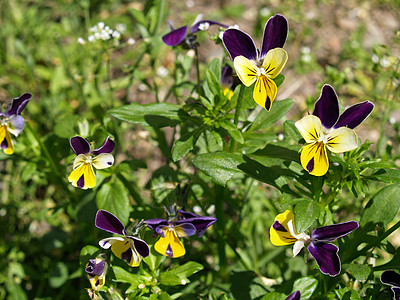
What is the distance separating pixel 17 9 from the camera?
379 cm

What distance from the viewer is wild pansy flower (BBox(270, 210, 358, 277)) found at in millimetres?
1419

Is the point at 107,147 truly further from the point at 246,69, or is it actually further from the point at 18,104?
the point at 246,69

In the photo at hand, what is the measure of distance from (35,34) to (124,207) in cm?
245

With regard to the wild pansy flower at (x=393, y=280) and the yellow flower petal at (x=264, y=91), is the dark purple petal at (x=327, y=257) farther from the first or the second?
the yellow flower petal at (x=264, y=91)

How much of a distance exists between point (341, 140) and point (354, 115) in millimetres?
120

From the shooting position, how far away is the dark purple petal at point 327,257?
141 cm

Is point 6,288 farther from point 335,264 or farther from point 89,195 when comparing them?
point 335,264

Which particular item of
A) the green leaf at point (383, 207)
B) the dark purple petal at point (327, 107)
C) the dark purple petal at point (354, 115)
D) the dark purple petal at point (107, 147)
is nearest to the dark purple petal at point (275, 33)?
the dark purple petal at point (327, 107)

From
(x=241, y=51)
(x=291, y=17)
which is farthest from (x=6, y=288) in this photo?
(x=291, y=17)

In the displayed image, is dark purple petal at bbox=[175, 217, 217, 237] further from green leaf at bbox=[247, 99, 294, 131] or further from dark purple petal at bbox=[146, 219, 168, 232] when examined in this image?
green leaf at bbox=[247, 99, 294, 131]

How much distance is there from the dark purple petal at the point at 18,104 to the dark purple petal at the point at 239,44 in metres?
0.82

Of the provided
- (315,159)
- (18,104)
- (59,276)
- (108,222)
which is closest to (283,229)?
(315,159)

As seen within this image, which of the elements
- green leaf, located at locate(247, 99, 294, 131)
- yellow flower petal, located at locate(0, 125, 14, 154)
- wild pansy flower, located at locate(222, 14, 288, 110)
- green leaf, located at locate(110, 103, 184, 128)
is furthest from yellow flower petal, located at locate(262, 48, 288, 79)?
yellow flower petal, located at locate(0, 125, 14, 154)

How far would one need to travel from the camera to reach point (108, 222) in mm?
1489
